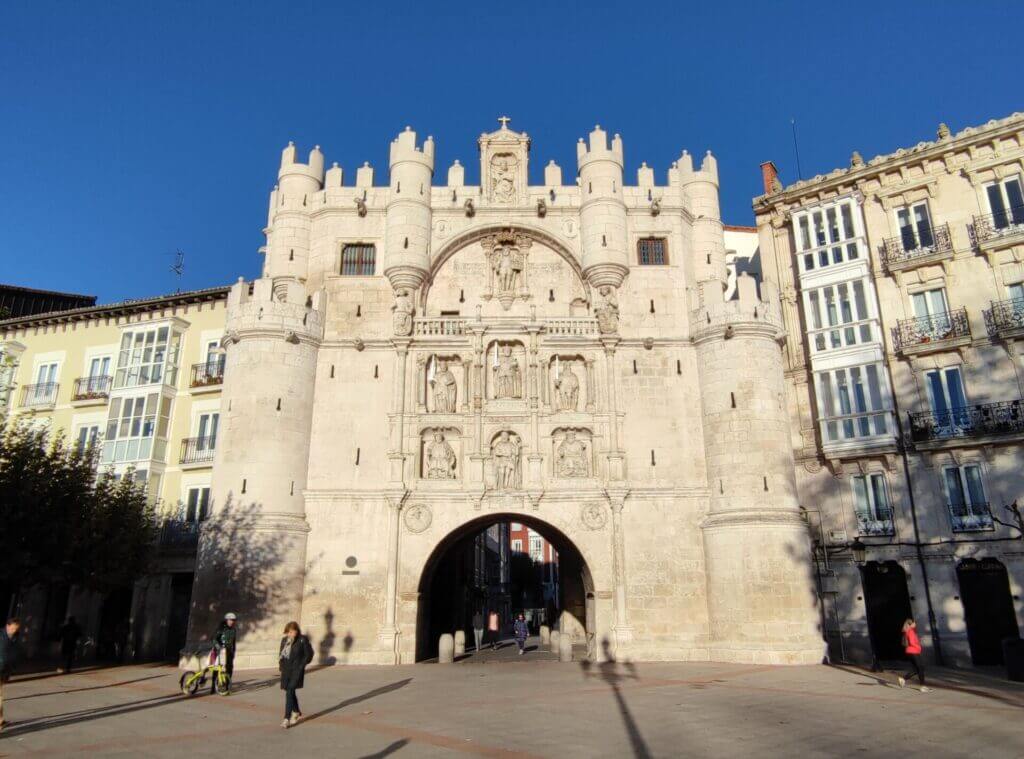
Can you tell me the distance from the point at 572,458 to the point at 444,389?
18.7 ft

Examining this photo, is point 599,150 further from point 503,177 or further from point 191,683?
point 191,683

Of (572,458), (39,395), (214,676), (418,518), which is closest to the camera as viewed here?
(214,676)

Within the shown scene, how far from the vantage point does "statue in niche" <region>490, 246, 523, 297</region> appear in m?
31.7

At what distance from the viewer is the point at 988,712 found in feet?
48.7

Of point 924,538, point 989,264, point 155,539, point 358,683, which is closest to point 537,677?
point 358,683

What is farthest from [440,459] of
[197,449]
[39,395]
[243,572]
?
[39,395]

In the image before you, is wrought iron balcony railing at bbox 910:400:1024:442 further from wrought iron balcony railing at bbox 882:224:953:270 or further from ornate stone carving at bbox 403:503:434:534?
ornate stone carving at bbox 403:503:434:534

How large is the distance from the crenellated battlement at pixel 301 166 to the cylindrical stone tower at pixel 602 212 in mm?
11458

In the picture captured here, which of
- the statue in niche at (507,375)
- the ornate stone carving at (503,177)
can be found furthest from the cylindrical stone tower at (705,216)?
the statue in niche at (507,375)

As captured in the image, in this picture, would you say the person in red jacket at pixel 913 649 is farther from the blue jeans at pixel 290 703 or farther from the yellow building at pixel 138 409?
the yellow building at pixel 138 409

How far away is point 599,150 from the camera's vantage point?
106 feet

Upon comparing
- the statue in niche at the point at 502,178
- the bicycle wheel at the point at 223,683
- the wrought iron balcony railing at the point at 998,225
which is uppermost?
the statue in niche at the point at 502,178

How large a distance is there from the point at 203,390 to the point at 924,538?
3024cm

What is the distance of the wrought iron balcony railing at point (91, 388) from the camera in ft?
117
